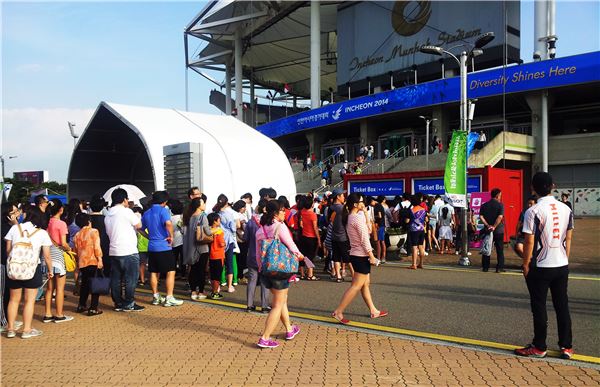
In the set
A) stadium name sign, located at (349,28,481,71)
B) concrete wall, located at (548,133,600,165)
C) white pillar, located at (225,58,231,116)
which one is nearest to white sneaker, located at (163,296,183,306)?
concrete wall, located at (548,133,600,165)

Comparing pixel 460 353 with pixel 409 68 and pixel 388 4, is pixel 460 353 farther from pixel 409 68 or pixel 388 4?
pixel 388 4

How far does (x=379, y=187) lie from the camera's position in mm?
17531

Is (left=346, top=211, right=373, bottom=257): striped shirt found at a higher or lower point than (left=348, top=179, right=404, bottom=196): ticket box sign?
lower

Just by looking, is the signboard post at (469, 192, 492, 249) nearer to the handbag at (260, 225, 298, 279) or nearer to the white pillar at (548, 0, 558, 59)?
the handbag at (260, 225, 298, 279)

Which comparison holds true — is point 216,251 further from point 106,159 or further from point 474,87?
point 474,87

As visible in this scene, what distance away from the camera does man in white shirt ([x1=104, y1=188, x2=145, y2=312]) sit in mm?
6941

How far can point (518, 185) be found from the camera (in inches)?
634

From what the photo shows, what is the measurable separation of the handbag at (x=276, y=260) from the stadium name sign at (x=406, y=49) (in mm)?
34205

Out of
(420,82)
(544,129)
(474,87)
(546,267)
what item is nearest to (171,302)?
(546,267)

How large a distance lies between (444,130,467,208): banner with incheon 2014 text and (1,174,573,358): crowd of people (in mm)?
1725

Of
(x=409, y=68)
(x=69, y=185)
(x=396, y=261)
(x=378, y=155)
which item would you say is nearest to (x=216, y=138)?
(x=69, y=185)

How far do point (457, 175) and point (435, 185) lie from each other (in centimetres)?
377

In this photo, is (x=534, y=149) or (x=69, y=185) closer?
(x=69, y=185)

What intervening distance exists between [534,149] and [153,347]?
28.7 meters
